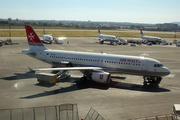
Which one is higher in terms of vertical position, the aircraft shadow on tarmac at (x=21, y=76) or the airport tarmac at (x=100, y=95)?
the aircraft shadow on tarmac at (x=21, y=76)

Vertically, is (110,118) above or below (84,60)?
below

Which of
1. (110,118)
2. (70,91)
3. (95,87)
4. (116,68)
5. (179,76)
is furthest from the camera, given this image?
(179,76)

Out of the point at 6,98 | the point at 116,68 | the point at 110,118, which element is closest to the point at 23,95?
the point at 6,98

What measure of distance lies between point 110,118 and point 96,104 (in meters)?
4.18

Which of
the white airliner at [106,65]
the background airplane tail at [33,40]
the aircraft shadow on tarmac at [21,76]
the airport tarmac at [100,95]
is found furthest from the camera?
the background airplane tail at [33,40]

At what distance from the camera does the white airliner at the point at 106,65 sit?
34344mm

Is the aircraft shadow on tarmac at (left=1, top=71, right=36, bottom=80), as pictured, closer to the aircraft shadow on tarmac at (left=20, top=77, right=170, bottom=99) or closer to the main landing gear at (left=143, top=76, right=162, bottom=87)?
the aircraft shadow on tarmac at (left=20, top=77, right=170, bottom=99)

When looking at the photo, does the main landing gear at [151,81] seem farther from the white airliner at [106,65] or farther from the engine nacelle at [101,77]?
the engine nacelle at [101,77]

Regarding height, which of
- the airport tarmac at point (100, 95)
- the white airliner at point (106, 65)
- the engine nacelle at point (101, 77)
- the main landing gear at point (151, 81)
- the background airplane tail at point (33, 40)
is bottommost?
the airport tarmac at point (100, 95)

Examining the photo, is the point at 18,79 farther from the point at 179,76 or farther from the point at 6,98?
the point at 179,76

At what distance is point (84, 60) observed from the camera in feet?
127

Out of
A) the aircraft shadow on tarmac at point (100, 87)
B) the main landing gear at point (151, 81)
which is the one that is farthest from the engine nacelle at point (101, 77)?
the main landing gear at point (151, 81)

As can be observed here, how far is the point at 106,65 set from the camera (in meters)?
36.8

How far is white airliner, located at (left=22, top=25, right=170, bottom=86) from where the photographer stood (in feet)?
113
